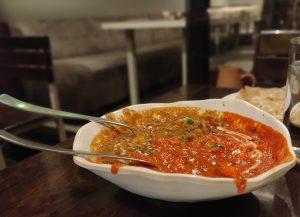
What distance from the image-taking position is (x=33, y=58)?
2086 millimetres

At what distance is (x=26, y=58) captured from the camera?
214 cm

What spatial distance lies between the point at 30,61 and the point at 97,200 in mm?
1797

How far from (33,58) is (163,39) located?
2972 millimetres

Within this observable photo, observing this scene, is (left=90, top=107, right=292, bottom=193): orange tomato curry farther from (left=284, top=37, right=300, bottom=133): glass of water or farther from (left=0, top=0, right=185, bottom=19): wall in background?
(left=0, top=0, right=185, bottom=19): wall in background

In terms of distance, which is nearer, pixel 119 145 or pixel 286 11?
pixel 119 145

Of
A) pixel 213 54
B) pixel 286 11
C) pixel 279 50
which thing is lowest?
pixel 213 54

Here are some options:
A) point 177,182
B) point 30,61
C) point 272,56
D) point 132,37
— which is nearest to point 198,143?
point 177,182

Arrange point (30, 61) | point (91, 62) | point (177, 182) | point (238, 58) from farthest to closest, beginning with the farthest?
point (238, 58), point (91, 62), point (30, 61), point (177, 182)

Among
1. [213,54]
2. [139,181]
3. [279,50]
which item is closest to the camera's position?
[139,181]

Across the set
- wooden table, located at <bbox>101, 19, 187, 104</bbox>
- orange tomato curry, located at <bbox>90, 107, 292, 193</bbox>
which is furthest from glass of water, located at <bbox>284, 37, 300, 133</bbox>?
wooden table, located at <bbox>101, 19, 187, 104</bbox>

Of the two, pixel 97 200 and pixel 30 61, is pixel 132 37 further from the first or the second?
pixel 97 200

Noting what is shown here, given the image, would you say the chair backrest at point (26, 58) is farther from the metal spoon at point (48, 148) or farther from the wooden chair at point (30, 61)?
the metal spoon at point (48, 148)

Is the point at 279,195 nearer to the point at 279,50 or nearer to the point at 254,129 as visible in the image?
the point at 254,129

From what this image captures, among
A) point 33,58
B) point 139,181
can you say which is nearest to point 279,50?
point 139,181
